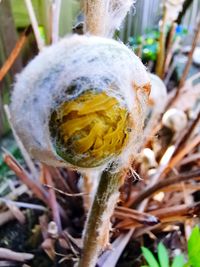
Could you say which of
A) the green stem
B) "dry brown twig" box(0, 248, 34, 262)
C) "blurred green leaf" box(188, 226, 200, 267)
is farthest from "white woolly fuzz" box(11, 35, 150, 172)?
"dry brown twig" box(0, 248, 34, 262)

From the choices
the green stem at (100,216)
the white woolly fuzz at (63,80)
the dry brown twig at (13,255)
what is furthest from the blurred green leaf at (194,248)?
the dry brown twig at (13,255)

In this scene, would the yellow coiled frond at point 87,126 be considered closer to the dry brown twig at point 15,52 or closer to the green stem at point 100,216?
the green stem at point 100,216

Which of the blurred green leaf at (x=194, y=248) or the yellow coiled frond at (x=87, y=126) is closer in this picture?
the yellow coiled frond at (x=87, y=126)

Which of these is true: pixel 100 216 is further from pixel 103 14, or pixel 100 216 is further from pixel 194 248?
pixel 103 14

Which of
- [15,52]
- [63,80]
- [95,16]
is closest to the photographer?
[63,80]

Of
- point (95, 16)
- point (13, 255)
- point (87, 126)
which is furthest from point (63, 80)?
point (13, 255)

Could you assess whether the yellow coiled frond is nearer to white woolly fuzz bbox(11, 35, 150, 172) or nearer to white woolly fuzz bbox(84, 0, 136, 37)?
white woolly fuzz bbox(11, 35, 150, 172)
